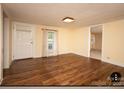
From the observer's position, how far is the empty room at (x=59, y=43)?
10.4ft

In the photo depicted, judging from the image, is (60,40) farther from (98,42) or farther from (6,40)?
(98,42)

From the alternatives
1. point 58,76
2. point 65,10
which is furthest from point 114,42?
point 58,76

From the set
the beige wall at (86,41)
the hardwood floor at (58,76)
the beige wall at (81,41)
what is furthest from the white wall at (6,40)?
the beige wall at (81,41)

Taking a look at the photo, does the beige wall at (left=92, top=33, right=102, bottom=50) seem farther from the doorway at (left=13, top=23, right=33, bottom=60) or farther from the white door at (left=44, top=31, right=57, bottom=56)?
the doorway at (left=13, top=23, right=33, bottom=60)

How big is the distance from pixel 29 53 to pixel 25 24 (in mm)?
1530

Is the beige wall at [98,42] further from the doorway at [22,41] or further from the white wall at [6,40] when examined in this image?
the white wall at [6,40]

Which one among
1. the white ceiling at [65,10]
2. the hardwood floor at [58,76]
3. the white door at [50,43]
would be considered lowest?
the hardwood floor at [58,76]

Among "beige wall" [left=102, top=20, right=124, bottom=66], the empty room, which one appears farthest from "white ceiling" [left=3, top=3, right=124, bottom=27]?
"beige wall" [left=102, top=20, right=124, bottom=66]

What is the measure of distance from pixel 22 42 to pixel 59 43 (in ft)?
8.29
